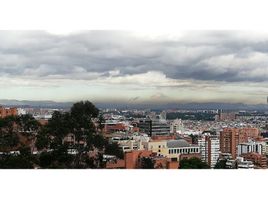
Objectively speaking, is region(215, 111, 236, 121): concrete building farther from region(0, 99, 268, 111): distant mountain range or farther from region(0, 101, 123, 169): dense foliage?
region(0, 101, 123, 169): dense foliage

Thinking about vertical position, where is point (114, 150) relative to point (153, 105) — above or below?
below

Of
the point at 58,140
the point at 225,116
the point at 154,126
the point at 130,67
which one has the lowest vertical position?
the point at 58,140

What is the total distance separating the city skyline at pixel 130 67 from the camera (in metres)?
4.78

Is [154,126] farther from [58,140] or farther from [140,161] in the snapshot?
[58,140]

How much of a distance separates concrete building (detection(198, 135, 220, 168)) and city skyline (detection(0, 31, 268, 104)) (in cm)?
40

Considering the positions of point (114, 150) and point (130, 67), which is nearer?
point (130, 67)

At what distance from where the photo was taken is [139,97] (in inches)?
191

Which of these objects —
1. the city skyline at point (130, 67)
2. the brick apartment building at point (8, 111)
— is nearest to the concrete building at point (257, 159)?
the city skyline at point (130, 67)

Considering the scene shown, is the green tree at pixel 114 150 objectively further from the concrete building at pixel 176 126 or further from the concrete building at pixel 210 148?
the concrete building at pixel 210 148

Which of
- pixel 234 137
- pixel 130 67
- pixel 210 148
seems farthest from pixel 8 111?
pixel 234 137

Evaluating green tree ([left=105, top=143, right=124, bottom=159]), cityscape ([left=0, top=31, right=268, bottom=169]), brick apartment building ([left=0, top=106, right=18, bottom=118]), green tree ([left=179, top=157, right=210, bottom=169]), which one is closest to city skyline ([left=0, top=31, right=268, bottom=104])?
cityscape ([left=0, top=31, right=268, bottom=169])

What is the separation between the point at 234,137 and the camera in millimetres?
4895

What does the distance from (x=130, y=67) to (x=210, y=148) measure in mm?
1159
